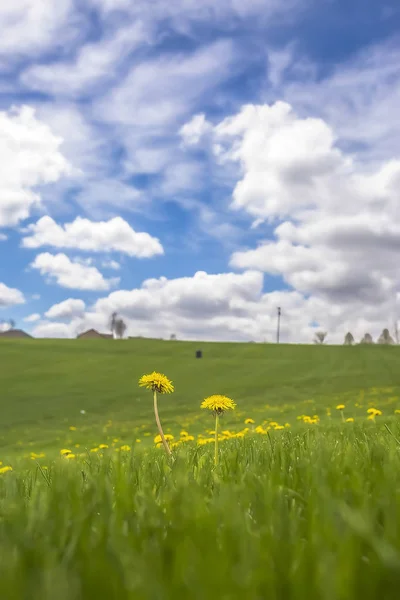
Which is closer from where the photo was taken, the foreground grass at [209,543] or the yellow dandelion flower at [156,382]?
the foreground grass at [209,543]

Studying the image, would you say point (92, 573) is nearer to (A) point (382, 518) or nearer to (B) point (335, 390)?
(A) point (382, 518)

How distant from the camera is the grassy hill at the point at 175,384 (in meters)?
21.2

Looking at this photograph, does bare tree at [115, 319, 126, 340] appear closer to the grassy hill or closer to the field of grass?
the grassy hill

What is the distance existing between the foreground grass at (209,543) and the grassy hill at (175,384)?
33.3 ft

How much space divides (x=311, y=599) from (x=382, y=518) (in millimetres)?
576

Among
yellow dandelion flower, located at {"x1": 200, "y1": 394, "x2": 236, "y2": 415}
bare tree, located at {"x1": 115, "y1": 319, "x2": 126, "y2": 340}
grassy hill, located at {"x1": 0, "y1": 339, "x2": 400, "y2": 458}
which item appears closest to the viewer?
yellow dandelion flower, located at {"x1": 200, "y1": 394, "x2": 236, "y2": 415}

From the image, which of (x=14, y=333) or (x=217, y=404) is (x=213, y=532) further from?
(x=14, y=333)

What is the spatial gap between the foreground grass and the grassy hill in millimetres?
10161

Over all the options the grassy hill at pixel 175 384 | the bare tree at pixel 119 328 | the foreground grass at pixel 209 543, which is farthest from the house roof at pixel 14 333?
the foreground grass at pixel 209 543

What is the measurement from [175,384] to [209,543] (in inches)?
1719

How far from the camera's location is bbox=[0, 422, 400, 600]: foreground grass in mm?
904

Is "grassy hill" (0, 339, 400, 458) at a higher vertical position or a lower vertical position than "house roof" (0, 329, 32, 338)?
lower

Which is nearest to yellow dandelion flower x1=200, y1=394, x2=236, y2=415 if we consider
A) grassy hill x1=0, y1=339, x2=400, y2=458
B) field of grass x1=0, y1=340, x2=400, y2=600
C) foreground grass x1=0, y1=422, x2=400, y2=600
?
field of grass x1=0, y1=340, x2=400, y2=600

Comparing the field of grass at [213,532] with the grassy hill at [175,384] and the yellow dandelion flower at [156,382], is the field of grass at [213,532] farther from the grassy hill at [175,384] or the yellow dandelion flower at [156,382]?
the grassy hill at [175,384]
